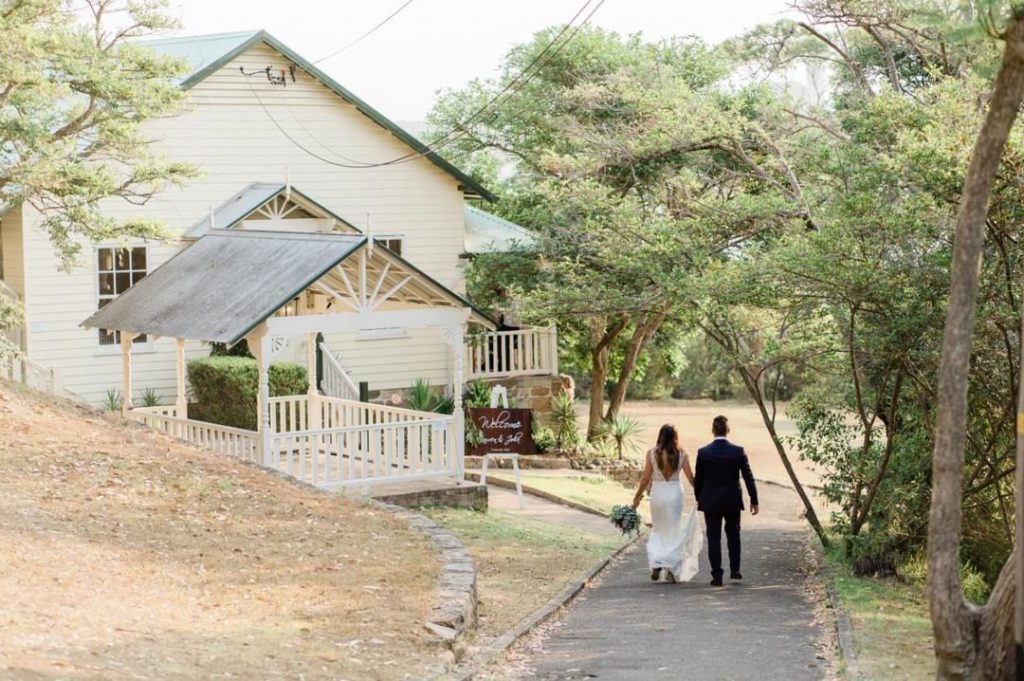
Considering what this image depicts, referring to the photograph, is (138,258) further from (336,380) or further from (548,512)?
(548,512)

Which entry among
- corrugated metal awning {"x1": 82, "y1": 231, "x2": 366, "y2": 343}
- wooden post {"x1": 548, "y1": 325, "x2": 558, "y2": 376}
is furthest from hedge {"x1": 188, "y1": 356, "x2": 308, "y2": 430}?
wooden post {"x1": 548, "y1": 325, "x2": 558, "y2": 376}

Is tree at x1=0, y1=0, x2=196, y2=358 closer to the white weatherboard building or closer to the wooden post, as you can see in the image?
the white weatherboard building

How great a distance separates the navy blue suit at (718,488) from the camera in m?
13.5

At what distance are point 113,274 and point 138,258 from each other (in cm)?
61

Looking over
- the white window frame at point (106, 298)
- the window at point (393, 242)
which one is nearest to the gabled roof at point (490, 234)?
the window at point (393, 242)

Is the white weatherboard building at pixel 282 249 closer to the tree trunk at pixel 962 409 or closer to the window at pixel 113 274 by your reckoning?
the window at pixel 113 274

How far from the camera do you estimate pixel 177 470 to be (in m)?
14.3

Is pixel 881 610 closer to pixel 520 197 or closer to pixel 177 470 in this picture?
pixel 177 470

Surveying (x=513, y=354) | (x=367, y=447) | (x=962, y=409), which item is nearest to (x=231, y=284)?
(x=367, y=447)

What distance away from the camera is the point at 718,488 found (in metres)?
13.5

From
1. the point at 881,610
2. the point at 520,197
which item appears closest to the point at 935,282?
the point at 881,610

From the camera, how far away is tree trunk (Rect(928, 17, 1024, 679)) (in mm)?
7926

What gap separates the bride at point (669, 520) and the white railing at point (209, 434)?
5114mm

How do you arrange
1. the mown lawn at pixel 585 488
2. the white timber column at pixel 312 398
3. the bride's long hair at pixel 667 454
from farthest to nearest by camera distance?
the mown lawn at pixel 585 488
the white timber column at pixel 312 398
the bride's long hair at pixel 667 454
